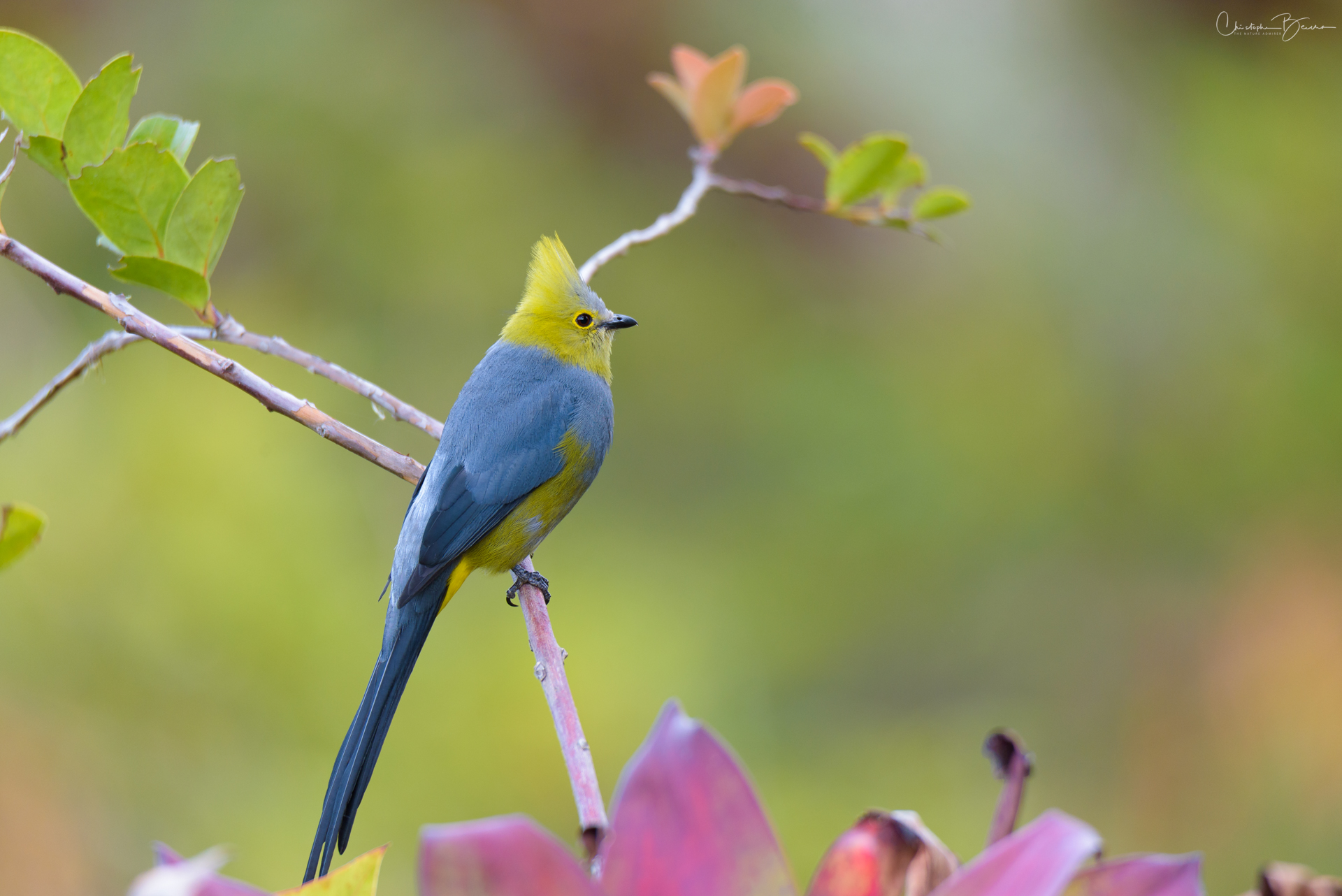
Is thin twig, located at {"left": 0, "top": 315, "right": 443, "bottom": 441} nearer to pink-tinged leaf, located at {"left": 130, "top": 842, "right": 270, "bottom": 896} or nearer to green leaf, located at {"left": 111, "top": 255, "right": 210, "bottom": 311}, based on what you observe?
green leaf, located at {"left": 111, "top": 255, "right": 210, "bottom": 311}

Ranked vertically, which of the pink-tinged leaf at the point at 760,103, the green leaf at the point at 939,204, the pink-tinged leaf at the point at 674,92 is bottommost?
the green leaf at the point at 939,204

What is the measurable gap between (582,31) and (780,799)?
3716mm

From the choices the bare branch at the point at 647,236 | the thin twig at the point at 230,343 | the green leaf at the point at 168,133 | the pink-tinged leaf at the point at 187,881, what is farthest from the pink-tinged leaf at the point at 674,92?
the pink-tinged leaf at the point at 187,881

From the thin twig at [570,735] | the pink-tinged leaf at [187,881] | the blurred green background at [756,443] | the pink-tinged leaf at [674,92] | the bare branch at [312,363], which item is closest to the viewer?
the pink-tinged leaf at [187,881]

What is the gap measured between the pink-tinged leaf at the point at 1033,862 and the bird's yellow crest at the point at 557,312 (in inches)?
84.7

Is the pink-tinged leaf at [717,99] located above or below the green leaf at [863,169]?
above

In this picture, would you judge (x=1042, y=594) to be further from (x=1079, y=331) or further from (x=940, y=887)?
(x=940, y=887)

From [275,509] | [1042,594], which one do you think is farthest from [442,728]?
[1042,594]

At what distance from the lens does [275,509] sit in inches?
162

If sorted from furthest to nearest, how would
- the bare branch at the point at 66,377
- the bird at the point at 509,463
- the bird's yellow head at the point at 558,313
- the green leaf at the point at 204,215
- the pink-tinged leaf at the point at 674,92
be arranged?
1. the bird's yellow head at the point at 558,313
2. the pink-tinged leaf at the point at 674,92
3. the bird at the point at 509,463
4. the green leaf at the point at 204,215
5. the bare branch at the point at 66,377

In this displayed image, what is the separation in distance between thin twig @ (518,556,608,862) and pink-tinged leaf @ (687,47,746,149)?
1.07 m

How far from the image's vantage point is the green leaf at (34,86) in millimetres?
1380

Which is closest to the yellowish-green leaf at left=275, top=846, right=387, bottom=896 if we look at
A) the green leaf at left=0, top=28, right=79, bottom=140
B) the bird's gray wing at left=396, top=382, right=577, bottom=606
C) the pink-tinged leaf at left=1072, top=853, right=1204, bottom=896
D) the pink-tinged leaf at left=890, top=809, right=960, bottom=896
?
the pink-tinged leaf at left=890, top=809, right=960, bottom=896

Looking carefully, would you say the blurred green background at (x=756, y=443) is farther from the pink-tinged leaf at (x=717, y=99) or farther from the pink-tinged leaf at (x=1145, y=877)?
the pink-tinged leaf at (x=1145, y=877)
